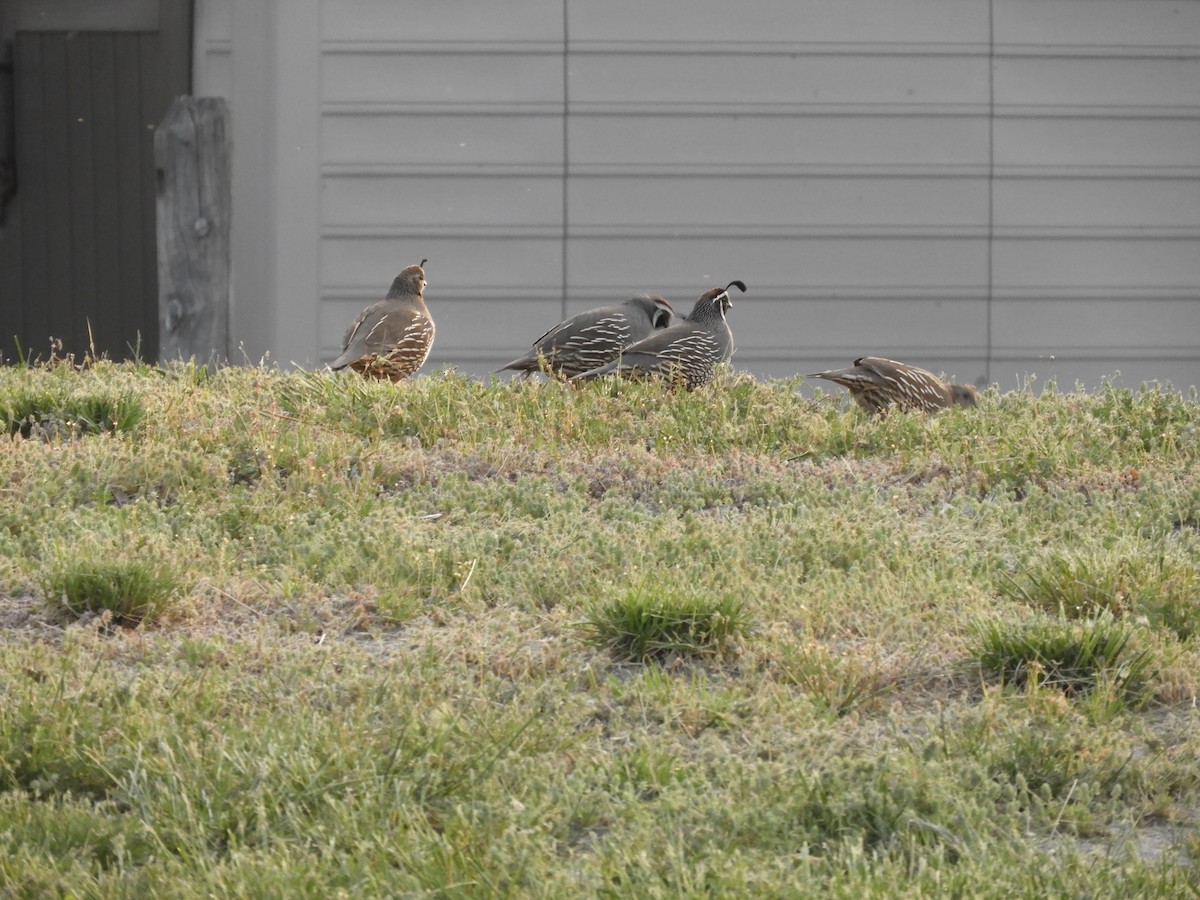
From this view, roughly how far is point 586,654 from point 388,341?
4829 millimetres

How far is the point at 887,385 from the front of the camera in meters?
8.93

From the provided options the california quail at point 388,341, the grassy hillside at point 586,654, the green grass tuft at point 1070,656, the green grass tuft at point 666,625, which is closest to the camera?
the grassy hillside at point 586,654

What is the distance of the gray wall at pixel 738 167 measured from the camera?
39.2 ft

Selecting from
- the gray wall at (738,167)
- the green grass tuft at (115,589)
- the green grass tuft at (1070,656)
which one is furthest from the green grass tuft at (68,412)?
the green grass tuft at (1070,656)

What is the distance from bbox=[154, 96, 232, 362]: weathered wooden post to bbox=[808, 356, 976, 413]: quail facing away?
4.81m

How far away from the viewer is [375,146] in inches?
471

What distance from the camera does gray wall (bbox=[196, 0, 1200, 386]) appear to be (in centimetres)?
1194

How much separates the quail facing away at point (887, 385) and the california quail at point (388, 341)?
8.05 feet

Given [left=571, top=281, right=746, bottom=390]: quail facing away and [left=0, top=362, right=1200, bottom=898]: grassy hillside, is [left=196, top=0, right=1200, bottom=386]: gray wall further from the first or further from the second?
[left=0, top=362, right=1200, bottom=898]: grassy hillside

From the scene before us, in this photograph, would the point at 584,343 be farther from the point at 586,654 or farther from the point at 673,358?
the point at 586,654

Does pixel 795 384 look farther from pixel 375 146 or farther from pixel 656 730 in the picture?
pixel 656 730

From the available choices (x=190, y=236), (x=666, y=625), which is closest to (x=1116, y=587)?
(x=666, y=625)

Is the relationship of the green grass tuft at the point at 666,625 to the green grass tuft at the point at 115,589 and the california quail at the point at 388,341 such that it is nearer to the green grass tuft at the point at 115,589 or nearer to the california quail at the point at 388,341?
the green grass tuft at the point at 115,589

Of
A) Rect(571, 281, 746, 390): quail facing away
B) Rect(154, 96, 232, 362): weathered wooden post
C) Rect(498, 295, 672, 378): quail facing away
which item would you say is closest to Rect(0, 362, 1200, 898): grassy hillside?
Rect(571, 281, 746, 390): quail facing away
